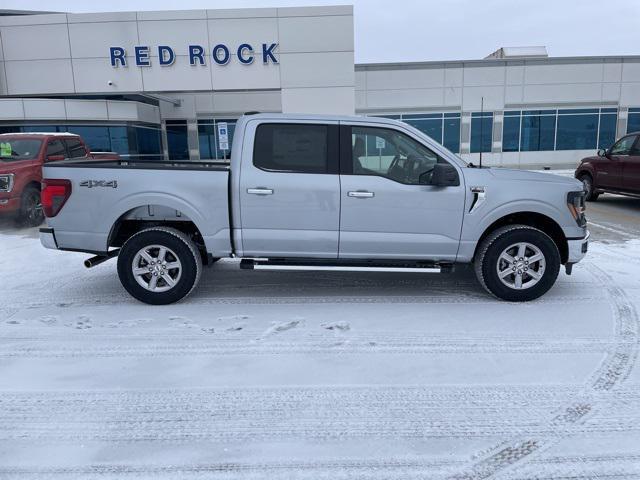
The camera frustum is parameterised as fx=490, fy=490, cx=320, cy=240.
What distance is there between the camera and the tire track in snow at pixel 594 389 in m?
2.67

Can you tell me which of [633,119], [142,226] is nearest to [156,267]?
[142,226]

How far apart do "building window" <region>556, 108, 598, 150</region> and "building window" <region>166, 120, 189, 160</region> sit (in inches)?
881

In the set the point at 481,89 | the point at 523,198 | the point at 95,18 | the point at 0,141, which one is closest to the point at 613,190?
the point at 523,198

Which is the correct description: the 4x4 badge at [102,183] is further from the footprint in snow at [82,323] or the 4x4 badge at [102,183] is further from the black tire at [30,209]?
the black tire at [30,209]

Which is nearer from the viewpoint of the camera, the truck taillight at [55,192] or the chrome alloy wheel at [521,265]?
the truck taillight at [55,192]

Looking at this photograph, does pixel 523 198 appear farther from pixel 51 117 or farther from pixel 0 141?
pixel 51 117

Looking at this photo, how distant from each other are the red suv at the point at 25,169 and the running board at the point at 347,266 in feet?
23.3

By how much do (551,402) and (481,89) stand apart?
2800 cm

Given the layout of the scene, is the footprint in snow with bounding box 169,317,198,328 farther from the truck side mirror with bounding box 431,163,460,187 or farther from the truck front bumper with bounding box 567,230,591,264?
the truck front bumper with bounding box 567,230,591,264

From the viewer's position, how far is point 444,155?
5.03 metres

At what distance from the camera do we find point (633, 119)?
96.7 ft

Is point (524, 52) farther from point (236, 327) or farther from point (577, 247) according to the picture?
point (236, 327)

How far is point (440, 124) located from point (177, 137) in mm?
15714

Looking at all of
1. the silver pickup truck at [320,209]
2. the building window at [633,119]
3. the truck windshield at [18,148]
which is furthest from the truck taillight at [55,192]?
the building window at [633,119]
